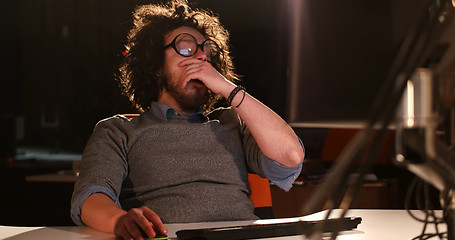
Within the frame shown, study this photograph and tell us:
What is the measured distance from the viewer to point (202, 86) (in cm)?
144

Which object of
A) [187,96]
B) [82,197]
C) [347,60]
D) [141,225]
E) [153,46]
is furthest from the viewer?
[153,46]

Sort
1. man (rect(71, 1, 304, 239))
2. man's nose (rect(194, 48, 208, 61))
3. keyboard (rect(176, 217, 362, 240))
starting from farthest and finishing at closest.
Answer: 1. man's nose (rect(194, 48, 208, 61))
2. man (rect(71, 1, 304, 239))
3. keyboard (rect(176, 217, 362, 240))

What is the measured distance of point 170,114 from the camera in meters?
1.46

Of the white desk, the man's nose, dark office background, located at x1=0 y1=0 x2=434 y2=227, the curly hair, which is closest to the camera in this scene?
the white desk

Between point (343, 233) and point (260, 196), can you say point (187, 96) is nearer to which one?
point (260, 196)

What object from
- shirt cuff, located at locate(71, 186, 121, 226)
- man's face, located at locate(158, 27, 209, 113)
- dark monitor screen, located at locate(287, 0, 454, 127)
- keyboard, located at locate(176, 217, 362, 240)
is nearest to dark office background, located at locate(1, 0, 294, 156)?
man's face, located at locate(158, 27, 209, 113)

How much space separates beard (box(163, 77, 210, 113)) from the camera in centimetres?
143

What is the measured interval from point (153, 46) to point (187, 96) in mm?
237

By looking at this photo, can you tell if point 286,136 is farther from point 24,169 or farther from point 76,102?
point 24,169

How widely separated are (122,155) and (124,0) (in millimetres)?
3096

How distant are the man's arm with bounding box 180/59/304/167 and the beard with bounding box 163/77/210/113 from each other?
0.10m

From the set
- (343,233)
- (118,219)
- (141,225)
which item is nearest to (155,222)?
Result: (141,225)

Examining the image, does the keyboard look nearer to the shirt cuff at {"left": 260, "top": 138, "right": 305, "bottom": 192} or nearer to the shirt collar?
the shirt cuff at {"left": 260, "top": 138, "right": 305, "bottom": 192}

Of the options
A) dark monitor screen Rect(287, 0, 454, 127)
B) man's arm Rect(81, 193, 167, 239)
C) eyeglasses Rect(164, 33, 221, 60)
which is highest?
eyeglasses Rect(164, 33, 221, 60)
